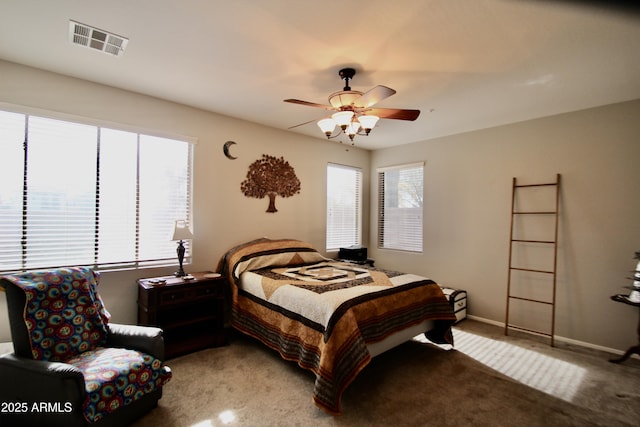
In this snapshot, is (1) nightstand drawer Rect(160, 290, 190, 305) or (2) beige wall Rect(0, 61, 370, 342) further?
(1) nightstand drawer Rect(160, 290, 190, 305)

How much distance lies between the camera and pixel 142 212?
10.4 ft

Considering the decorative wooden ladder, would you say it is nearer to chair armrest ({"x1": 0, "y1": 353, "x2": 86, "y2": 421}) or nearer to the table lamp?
the table lamp

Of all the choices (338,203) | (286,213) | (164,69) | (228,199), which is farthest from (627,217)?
(164,69)

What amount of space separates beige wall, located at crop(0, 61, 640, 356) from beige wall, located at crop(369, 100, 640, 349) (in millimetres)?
11

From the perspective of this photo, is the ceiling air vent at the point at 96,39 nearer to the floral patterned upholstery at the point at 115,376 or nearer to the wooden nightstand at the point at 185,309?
the wooden nightstand at the point at 185,309

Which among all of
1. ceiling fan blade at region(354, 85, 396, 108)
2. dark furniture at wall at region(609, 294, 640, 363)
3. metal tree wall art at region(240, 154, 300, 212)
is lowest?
dark furniture at wall at region(609, 294, 640, 363)

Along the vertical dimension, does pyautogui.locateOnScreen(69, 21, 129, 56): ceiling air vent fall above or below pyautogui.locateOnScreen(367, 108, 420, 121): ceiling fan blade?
above

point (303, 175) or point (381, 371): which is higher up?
point (303, 175)

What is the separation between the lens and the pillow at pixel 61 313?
1931mm

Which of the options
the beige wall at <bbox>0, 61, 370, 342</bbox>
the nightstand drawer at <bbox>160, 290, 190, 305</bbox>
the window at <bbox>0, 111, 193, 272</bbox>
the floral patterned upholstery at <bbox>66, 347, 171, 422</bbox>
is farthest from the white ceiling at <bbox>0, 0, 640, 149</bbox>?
the floral patterned upholstery at <bbox>66, 347, 171, 422</bbox>

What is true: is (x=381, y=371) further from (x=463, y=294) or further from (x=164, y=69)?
(x=164, y=69)

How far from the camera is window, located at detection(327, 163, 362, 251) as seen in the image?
5016mm

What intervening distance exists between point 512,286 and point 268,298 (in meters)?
3.11

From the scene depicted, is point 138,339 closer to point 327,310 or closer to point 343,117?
point 327,310
